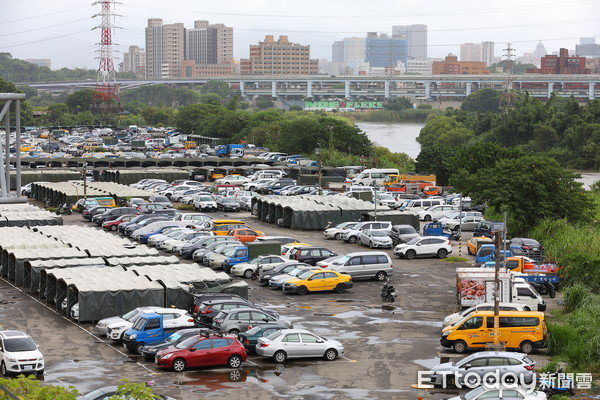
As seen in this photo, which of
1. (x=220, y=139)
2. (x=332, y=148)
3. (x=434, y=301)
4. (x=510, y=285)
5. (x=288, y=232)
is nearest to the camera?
(x=510, y=285)

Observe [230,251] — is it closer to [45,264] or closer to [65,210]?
[45,264]

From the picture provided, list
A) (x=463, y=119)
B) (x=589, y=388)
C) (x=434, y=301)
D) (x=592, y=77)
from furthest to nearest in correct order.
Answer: (x=592, y=77)
(x=463, y=119)
(x=434, y=301)
(x=589, y=388)

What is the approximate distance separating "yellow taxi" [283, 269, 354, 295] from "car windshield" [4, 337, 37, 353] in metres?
10.8

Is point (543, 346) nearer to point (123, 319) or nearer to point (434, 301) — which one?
point (434, 301)

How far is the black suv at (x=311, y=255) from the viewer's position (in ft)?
113

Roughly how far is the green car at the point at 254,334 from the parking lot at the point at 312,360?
0.28 metres

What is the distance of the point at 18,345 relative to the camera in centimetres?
2053

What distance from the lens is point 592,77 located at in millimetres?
169000

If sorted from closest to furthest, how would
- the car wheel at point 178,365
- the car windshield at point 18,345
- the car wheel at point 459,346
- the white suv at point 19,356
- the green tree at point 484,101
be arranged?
the white suv at point 19,356, the car windshield at point 18,345, the car wheel at point 178,365, the car wheel at point 459,346, the green tree at point 484,101

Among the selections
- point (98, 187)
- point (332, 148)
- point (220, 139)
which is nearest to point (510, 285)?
point (98, 187)

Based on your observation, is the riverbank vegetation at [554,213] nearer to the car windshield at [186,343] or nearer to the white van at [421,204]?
the white van at [421,204]

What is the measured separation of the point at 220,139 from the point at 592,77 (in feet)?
280

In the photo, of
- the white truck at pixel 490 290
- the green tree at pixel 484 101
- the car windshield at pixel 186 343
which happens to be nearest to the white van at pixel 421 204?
the white truck at pixel 490 290

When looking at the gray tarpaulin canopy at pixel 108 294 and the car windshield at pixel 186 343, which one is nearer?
the car windshield at pixel 186 343
